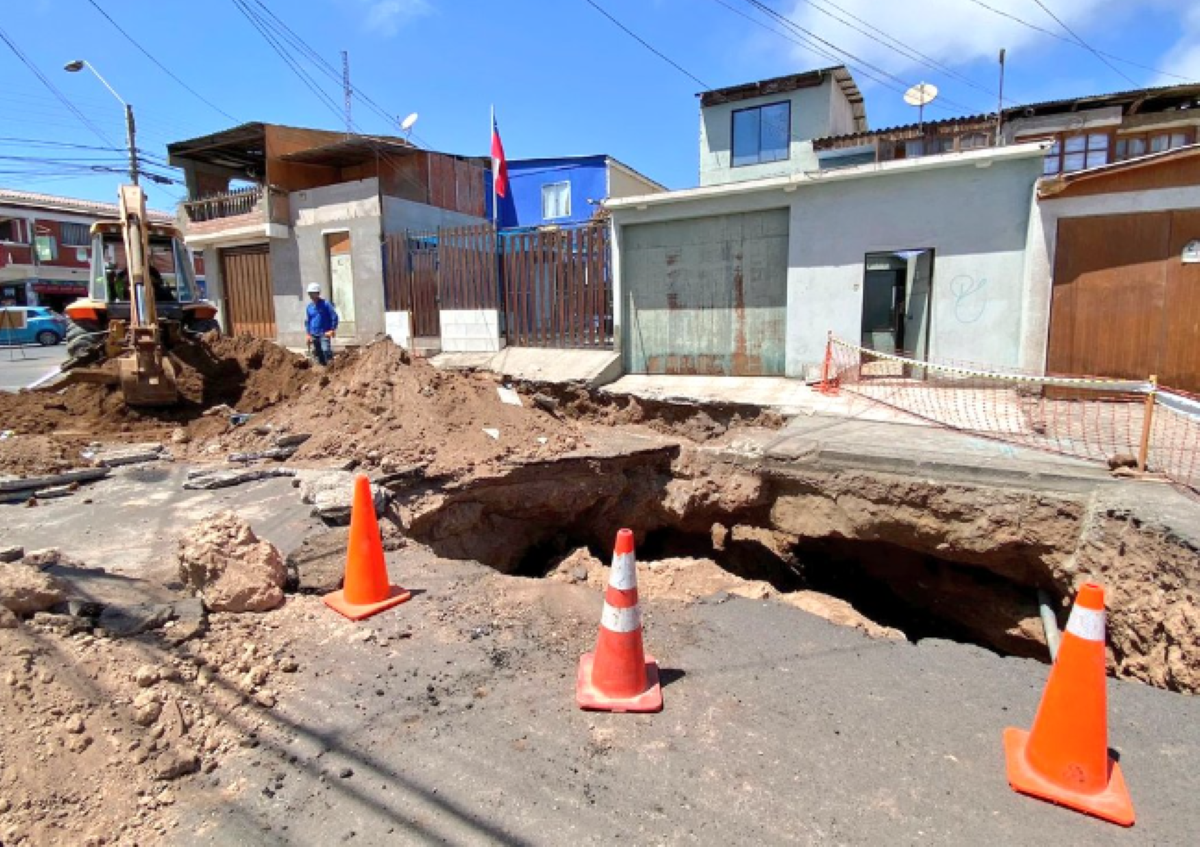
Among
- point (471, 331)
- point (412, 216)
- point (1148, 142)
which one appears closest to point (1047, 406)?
point (471, 331)

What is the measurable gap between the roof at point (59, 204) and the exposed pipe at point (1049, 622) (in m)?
38.7

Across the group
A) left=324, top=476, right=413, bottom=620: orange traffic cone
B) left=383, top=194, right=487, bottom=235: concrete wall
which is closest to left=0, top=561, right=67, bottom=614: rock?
left=324, top=476, right=413, bottom=620: orange traffic cone

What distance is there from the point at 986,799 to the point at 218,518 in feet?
13.0

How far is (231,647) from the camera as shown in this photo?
9.78 feet

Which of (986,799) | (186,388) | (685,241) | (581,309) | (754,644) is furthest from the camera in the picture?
(581,309)

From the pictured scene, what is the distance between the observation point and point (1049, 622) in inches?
200

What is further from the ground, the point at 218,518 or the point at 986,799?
the point at 218,518

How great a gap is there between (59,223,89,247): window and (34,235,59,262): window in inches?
25.0

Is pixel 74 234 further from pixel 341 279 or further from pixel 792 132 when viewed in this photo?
pixel 792 132

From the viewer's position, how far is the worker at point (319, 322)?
10.7m

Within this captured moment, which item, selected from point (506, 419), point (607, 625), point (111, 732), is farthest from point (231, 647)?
point (506, 419)

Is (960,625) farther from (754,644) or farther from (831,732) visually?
(831,732)

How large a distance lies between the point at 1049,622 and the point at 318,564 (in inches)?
219

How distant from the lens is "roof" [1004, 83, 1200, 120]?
1458cm
